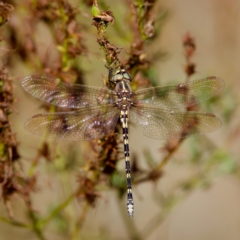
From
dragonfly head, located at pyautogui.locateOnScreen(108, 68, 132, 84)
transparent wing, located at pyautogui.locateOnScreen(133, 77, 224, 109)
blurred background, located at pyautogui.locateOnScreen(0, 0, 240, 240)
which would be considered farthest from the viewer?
transparent wing, located at pyautogui.locateOnScreen(133, 77, 224, 109)

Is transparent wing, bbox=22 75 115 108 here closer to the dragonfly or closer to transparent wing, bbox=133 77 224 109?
the dragonfly

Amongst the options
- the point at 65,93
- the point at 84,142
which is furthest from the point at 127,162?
the point at 65,93

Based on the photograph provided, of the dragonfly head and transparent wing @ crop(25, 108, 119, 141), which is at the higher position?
the dragonfly head

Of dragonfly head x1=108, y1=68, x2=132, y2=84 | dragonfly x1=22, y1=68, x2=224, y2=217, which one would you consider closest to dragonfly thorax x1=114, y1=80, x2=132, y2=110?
dragonfly x1=22, y1=68, x2=224, y2=217

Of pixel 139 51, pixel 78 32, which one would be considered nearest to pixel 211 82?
pixel 139 51

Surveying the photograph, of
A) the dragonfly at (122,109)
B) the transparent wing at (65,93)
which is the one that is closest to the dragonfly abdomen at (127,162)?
the dragonfly at (122,109)

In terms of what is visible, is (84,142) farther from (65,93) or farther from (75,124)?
(65,93)
